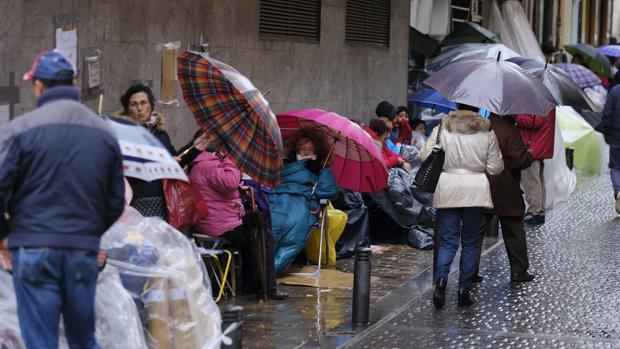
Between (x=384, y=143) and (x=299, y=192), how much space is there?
9.48ft

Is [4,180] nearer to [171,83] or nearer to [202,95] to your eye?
[202,95]

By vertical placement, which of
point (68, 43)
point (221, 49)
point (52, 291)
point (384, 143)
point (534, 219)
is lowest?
point (534, 219)

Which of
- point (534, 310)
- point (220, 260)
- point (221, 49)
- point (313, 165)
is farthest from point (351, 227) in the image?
point (534, 310)

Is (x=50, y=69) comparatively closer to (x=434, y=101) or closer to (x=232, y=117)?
(x=232, y=117)

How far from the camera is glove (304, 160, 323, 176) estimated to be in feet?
33.7

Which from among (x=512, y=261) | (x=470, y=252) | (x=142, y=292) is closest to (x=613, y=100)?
(x=512, y=261)

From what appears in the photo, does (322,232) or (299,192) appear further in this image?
(322,232)

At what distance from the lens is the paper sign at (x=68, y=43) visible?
8.87 metres

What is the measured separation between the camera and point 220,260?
9.20m

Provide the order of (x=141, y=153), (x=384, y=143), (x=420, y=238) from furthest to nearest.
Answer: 1. (x=384, y=143)
2. (x=420, y=238)
3. (x=141, y=153)

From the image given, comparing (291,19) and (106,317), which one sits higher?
(291,19)

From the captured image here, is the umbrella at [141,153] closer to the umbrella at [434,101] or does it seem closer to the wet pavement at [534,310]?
the wet pavement at [534,310]

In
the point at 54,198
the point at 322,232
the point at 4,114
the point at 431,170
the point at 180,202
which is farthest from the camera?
the point at 322,232

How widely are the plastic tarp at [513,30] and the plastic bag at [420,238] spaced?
35.9 feet
